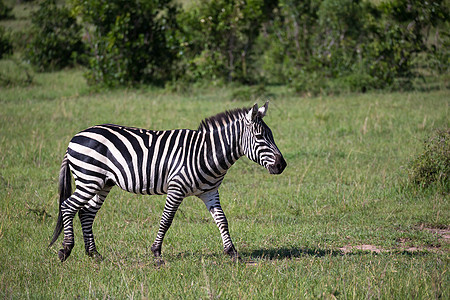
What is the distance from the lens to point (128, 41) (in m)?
18.5

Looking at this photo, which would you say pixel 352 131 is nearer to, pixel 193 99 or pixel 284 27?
pixel 193 99

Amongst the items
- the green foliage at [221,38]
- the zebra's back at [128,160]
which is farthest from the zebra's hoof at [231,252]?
the green foliage at [221,38]

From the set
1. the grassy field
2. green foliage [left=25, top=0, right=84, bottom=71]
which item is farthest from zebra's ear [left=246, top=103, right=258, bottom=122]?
green foliage [left=25, top=0, right=84, bottom=71]

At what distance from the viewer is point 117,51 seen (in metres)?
18.0

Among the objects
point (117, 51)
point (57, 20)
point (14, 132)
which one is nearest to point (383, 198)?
point (14, 132)

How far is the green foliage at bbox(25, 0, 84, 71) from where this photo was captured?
67.8 feet

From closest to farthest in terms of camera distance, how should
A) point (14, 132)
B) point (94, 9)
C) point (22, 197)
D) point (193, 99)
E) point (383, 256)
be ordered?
point (383, 256), point (22, 197), point (14, 132), point (193, 99), point (94, 9)

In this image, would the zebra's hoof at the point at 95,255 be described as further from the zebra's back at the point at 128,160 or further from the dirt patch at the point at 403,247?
the dirt patch at the point at 403,247

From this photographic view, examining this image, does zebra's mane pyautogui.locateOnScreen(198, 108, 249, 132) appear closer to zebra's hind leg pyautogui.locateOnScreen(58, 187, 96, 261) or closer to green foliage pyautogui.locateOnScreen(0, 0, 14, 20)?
zebra's hind leg pyautogui.locateOnScreen(58, 187, 96, 261)

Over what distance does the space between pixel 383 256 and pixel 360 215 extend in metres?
1.79

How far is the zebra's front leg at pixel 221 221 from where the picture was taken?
5805mm

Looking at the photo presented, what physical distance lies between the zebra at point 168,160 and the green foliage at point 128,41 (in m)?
12.6

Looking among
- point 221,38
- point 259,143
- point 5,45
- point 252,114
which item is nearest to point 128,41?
point 221,38

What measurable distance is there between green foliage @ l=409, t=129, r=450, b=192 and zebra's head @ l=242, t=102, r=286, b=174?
3830 millimetres
